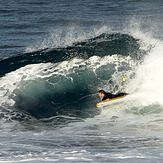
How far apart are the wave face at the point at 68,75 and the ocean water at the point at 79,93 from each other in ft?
0.15

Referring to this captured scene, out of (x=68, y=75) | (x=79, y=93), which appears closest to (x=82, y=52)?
(x=68, y=75)

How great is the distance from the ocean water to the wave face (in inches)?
1.7

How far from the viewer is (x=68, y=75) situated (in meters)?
18.7

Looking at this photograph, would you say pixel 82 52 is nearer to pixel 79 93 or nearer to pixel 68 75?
pixel 68 75

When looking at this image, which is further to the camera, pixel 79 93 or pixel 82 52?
pixel 82 52

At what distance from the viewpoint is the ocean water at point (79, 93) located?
1029 centimetres

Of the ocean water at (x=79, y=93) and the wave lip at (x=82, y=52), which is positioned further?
the wave lip at (x=82, y=52)

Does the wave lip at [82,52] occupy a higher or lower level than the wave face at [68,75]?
higher

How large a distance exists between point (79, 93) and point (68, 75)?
152 centimetres

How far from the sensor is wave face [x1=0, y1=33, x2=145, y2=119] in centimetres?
1627

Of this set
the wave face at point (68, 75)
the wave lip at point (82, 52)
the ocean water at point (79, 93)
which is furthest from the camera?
the wave lip at point (82, 52)

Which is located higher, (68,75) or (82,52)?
(82,52)

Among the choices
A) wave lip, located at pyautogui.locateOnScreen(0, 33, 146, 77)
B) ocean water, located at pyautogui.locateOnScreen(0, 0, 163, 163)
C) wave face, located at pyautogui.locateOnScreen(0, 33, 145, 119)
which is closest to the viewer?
ocean water, located at pyautogui.locateOnScreen(0, 0, 163, 163)

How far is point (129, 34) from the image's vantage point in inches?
903
